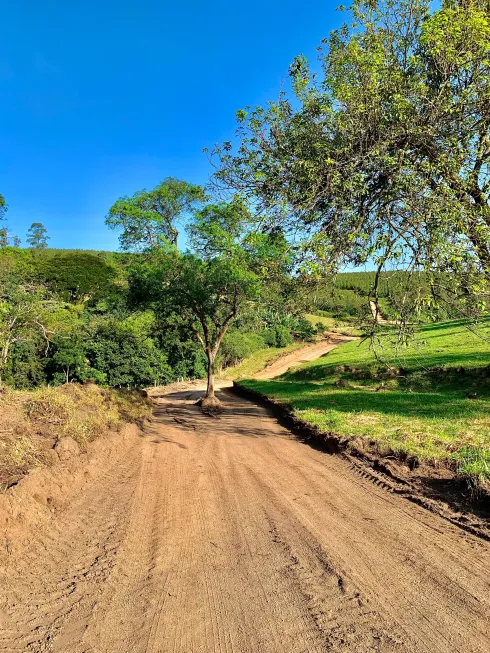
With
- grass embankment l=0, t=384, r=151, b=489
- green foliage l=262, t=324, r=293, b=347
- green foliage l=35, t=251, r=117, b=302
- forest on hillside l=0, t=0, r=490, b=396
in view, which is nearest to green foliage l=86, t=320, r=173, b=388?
green foliage l=262, t=324, r=293, b=347

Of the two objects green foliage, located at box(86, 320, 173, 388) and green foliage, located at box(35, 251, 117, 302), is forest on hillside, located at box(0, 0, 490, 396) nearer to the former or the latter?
green foliage, located at box(86, 320, 173, 388)

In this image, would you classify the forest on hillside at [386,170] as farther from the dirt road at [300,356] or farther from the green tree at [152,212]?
the dirt road at [300,356]

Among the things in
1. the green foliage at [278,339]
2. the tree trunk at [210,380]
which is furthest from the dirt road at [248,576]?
the green foliage at [278,339]

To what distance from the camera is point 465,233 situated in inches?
247

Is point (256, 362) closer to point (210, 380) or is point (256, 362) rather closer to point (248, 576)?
point (210, 380)

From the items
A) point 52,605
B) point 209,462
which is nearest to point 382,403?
point 209,462

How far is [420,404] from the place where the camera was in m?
12.3

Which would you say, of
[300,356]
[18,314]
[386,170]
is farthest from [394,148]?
[300,356]

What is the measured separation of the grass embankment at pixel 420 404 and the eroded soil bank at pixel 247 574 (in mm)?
1716

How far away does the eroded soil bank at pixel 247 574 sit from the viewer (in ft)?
8.84

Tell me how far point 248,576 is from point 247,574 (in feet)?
0.13

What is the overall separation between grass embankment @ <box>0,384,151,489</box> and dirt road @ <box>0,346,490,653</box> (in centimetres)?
103

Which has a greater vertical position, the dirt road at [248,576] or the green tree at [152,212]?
the green tree at [152,212]

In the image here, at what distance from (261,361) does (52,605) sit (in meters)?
47.9
